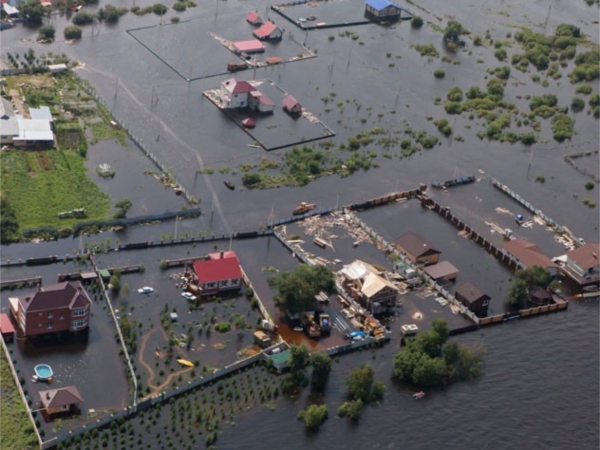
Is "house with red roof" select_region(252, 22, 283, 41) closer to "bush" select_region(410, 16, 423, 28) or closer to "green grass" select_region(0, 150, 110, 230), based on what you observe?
"bush" select_region(410, 16, 423, 28)

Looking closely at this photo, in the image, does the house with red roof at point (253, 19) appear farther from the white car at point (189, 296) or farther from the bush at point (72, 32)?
the white car at point (189, 296)

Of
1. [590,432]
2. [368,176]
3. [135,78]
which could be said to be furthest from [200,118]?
[590,432]

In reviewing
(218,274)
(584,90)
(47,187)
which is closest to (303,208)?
(218,274)

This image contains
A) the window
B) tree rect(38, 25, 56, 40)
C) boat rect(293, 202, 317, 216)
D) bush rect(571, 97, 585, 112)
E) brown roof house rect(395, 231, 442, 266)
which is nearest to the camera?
the window

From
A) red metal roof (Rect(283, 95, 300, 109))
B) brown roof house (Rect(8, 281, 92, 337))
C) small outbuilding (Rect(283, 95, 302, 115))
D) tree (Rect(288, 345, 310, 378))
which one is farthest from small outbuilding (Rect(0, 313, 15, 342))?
red metal roof (Rect(283, 95, 300, 109))

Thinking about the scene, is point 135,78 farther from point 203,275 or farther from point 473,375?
point 473,375

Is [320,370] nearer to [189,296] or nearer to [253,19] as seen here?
[189,296]

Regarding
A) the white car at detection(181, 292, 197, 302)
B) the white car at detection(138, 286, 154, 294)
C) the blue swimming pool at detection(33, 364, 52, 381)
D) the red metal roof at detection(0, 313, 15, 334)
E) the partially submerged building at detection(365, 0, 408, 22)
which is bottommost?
the partially submerged building at detection(365, 0, 408, 22)
